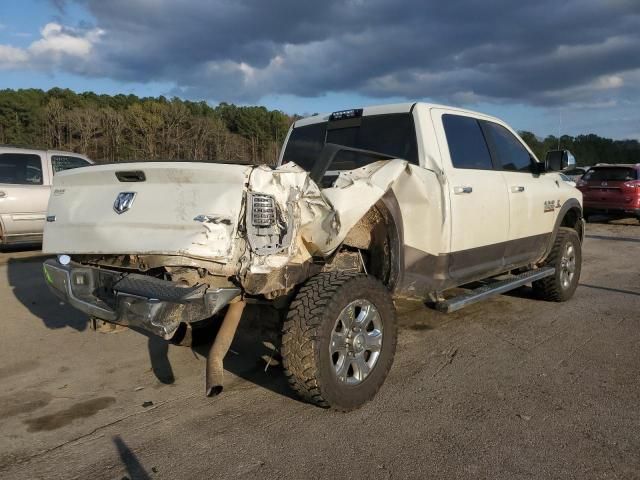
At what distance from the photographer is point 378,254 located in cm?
420

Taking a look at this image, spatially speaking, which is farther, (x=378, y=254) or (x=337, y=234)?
(x=378, y=254)

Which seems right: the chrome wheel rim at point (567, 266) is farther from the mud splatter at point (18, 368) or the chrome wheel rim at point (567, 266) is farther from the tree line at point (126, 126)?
the tree line at point (126, 126)

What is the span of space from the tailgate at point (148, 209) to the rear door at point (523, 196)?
3.22m

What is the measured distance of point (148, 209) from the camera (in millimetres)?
3281

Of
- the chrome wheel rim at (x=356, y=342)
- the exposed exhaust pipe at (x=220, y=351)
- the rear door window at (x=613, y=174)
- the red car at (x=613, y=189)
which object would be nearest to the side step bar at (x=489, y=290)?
Answer: the chrome wheel rim at (x=356, y=342)

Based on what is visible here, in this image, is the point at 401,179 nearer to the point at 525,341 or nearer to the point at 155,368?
the point at 525,341

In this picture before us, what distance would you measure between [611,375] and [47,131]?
38547 mm

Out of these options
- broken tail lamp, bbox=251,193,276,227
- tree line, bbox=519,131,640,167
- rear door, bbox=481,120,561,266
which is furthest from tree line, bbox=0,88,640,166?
broken tail lamp, bbox=251,193,276,227

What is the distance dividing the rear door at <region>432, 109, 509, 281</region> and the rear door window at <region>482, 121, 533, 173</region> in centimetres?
23

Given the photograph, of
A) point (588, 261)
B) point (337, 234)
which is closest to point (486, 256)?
point (337, 234)

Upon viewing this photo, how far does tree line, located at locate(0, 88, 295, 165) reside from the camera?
32656mm

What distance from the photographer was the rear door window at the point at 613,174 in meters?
15.2

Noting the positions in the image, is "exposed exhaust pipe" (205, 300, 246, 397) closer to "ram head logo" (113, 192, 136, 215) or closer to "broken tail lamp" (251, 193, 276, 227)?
"broken tail lamp" (251, 193, 276, 227)

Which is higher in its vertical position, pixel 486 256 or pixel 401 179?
pixel 401 179
